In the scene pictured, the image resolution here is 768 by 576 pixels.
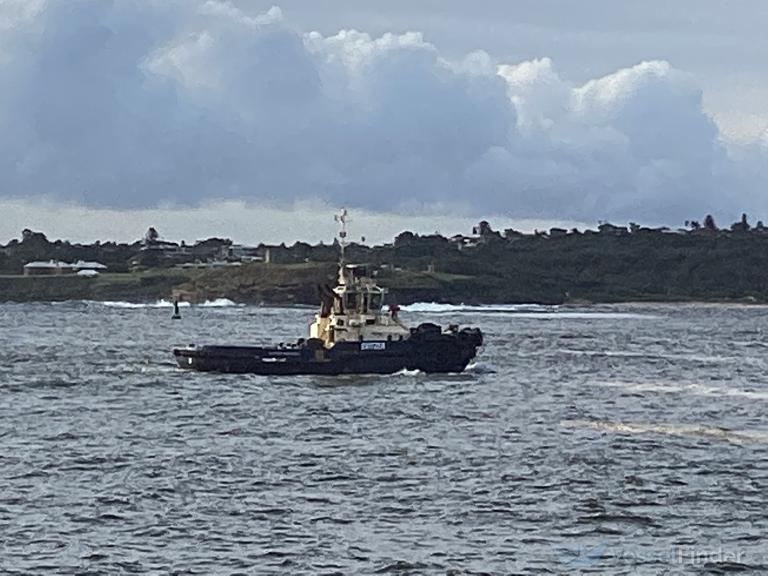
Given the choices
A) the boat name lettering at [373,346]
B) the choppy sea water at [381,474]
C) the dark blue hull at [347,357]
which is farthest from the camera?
the boat name lettering at [373,346]

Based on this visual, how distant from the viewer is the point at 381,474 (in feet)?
137

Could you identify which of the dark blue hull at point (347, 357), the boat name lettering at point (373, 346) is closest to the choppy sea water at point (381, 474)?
the dark blue hull at point (347, 357)

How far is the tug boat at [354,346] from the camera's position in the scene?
74.5 meters

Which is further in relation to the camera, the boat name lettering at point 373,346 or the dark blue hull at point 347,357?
the boat name lettering at point 373,346

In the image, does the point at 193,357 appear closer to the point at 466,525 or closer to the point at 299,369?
the point at 299,369

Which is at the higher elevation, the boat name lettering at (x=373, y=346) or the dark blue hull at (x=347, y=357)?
the boat name lettering at (x=373, y=346)

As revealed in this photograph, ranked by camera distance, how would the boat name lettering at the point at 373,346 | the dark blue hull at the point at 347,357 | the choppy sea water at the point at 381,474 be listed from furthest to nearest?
the boat name lettering at the point at 373,346 → the dark blue hull at the point at 347,357 → the choppy sea water at the point at 381,474

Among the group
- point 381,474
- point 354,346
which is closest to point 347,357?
point 354,346

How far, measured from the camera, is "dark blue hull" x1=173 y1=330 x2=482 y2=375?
2928 inches

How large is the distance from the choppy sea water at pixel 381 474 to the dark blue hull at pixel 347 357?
723 millimetres

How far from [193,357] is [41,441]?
3125 cm

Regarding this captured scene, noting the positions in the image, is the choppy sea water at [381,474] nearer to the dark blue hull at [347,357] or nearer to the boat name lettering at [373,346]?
the dark blue hull at [347,357]

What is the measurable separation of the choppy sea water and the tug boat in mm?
796

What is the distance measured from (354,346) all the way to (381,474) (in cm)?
3274
